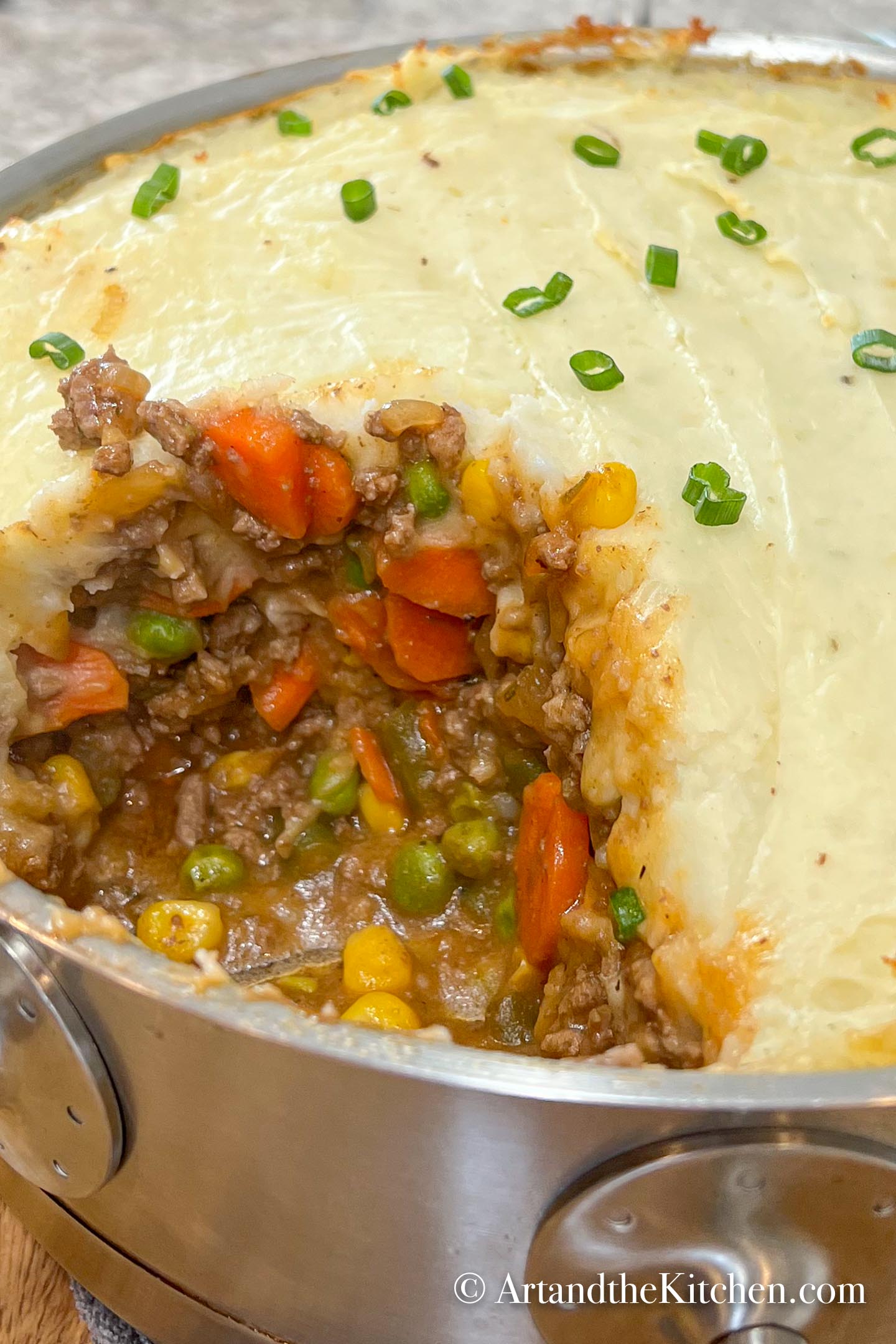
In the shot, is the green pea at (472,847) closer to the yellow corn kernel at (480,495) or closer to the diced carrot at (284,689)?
the diced carrot at (284,689)

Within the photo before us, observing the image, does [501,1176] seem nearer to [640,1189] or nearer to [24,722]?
[640,1189]

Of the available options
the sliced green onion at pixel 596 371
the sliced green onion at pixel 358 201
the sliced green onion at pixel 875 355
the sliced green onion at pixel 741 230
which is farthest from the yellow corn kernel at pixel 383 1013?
the sliced green onion at pixel 741 230

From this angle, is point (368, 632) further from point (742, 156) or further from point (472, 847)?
point (742, 156)

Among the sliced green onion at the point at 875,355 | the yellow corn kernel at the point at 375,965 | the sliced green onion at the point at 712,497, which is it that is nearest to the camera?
the sliced green onion at the point at 712,497

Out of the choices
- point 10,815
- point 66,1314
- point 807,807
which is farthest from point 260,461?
point 66,1314

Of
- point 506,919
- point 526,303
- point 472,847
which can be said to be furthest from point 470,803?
point 526,303

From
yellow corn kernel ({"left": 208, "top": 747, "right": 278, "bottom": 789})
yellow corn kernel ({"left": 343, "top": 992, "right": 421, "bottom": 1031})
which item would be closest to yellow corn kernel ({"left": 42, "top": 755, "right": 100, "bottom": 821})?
yellow corn kernel ({"left": 208, "top": 747, "right": 278, "bottom": 789})
